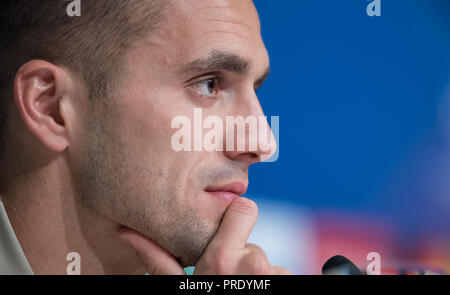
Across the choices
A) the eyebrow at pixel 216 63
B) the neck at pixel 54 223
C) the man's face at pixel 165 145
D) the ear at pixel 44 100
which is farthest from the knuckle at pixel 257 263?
the ear at pixel 44 100

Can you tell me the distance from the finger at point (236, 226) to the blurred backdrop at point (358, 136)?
0.44 meters

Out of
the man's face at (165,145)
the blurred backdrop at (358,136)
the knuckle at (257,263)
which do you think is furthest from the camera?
the blurred backdrop at (358,136)

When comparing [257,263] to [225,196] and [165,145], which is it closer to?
[225,196]

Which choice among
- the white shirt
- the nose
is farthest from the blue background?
the white shirt

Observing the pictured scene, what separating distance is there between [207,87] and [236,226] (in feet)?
1.47

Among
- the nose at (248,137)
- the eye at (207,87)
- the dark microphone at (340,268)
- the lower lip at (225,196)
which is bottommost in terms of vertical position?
the dark microphone at (340,268)

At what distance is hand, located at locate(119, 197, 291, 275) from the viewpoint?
100 cm

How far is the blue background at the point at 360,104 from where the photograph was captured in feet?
4.91

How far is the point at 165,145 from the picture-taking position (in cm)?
109

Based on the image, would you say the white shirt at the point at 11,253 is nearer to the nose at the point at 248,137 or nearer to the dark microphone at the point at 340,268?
the nose at the point at 248,137

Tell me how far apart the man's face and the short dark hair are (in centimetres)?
5

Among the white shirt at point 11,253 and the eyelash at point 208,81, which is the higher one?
the eyelash at point 208,81

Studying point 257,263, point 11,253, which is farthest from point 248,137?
point 11,253
